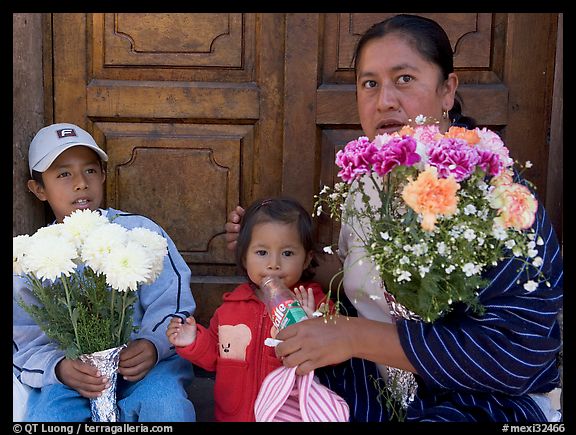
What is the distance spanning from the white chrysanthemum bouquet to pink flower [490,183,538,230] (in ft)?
3.51

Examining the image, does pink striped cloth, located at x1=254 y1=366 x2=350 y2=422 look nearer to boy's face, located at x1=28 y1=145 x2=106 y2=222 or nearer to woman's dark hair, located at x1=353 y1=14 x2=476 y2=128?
woman's dark hair, located at x1=353 y1=14 x2=476 y2=128

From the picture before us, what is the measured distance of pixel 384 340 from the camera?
1914 mm

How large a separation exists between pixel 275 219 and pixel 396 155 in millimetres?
931

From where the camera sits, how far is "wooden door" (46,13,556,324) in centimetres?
292

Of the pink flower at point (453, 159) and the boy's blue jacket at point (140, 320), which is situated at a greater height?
the pink flower at point (453, 159)

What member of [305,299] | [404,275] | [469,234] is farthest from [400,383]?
[469,234]

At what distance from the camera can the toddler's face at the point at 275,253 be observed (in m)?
2.49

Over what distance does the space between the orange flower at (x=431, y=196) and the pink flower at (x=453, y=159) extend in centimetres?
4

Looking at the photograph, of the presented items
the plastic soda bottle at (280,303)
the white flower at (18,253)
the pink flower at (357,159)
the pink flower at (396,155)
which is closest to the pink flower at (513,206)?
the pink flower at (396,155)

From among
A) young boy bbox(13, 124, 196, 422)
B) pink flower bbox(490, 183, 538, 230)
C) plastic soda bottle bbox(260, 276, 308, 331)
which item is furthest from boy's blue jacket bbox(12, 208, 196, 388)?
pink flower bbox(490, 183, 538, 230)

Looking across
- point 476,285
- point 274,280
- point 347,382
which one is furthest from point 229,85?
point 476,285

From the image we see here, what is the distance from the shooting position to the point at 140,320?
2.56 metres

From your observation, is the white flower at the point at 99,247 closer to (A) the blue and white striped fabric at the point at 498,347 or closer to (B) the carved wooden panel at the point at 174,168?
(A) the blue and white striped fabric at the point at 498,347

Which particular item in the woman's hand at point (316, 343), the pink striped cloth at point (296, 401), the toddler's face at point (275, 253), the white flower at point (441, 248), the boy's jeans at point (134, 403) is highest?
the white flower at point (441, 248)
